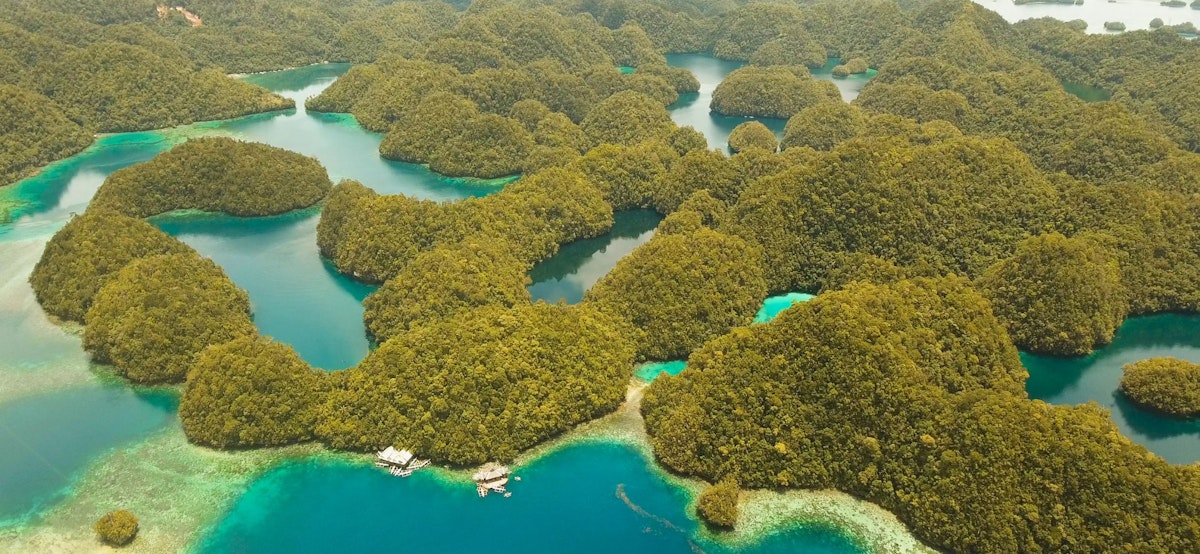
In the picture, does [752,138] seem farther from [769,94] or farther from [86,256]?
[86,256]

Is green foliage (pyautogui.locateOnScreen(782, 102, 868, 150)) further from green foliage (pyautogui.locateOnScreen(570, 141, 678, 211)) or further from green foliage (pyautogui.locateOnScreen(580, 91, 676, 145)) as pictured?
green foliage (pyautogui.locateOnScreen(570, 141, 678, 211))

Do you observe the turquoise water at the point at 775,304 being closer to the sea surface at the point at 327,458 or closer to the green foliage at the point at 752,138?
the sea surface at the point at 327,458

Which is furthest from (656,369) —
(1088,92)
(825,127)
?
(1088,92)

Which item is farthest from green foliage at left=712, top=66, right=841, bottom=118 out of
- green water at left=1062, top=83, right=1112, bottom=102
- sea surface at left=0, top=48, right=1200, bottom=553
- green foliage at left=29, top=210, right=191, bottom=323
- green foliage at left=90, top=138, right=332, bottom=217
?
green foliage at left=29, top=210, right=191, bottom=323

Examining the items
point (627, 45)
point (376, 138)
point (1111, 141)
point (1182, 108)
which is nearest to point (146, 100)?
point (376, 138)

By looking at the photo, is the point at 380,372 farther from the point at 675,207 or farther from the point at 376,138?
the point at 376,138
